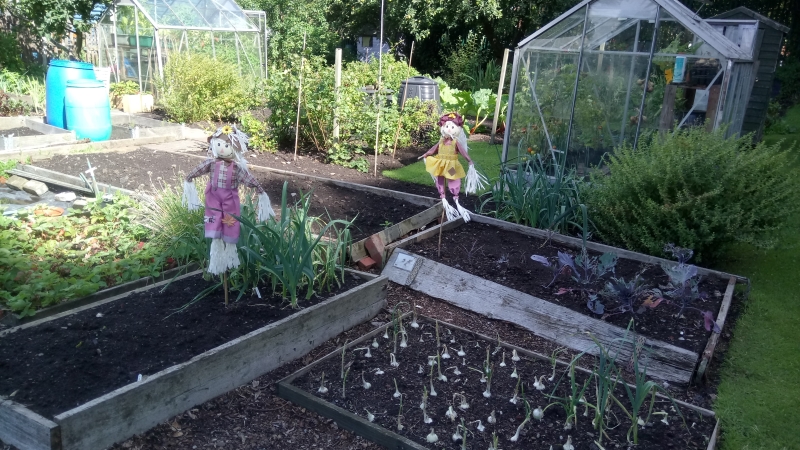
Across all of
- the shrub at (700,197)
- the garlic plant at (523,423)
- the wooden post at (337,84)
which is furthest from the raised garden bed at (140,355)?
the wooden post at (337,84)

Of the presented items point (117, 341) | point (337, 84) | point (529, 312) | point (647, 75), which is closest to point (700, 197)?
point (529, 312)

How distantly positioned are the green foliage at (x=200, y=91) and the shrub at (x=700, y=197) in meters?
6.87

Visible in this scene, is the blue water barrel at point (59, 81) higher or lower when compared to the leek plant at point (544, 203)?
higher

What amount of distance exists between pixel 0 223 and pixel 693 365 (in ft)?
14.8

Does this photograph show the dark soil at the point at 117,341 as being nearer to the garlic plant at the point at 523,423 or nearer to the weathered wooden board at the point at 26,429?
the weathered wooden board at the point at 26,429

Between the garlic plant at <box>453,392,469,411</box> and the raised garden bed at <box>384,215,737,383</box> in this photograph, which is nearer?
the garlic plant at <box>453,392,469,411</box>

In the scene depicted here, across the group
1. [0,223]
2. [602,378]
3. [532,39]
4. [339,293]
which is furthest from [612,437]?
[532,39]

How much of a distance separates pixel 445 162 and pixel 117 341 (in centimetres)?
236

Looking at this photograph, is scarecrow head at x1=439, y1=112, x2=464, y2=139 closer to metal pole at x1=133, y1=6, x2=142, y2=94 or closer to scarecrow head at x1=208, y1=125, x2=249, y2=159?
scarecrow head at x1=208, y1=125, x2=249, y2=159

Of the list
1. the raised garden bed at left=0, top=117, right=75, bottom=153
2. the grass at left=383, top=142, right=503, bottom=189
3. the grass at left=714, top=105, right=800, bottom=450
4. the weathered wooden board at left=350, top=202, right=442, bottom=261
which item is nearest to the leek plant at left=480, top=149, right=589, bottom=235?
the weathered wooden board at left=350, top=202, right=442, bottom=261

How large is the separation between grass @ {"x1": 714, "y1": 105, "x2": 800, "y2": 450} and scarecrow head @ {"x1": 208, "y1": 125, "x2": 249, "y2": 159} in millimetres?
2791

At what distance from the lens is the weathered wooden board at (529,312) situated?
324cm

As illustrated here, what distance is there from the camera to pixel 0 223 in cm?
407

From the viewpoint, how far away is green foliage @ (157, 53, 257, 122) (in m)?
10.0
